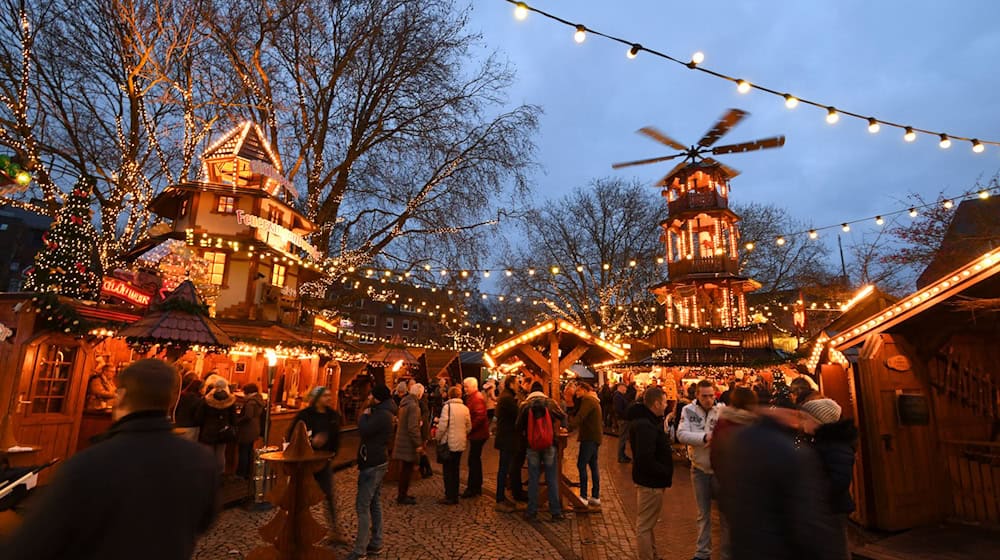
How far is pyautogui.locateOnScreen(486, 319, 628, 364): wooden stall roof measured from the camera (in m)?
9.31

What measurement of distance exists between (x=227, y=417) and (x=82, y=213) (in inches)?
201

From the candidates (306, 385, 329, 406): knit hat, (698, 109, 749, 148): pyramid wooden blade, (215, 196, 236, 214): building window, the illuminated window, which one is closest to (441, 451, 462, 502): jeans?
(306, 385, 329, 406): knit hat

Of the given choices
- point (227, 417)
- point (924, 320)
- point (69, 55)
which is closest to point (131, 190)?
point (69, 55)

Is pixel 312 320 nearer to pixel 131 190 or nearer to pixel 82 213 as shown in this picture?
pixel 131 190

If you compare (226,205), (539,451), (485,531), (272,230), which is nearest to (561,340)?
(539,451)

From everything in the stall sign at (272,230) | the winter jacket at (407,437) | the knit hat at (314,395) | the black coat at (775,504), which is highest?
the stall sign at (272,230)

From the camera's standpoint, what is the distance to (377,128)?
18469 mm

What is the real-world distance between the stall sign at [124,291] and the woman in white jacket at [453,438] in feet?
24.4

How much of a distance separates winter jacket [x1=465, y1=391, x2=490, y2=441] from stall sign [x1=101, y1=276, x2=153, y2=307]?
7683 mm

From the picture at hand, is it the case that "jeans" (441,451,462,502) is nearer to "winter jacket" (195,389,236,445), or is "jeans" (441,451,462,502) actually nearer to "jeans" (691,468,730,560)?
"winter jacket" (195,389,236,445)

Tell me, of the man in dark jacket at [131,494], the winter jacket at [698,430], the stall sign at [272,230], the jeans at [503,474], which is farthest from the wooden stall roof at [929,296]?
the stall sign at [272,230]

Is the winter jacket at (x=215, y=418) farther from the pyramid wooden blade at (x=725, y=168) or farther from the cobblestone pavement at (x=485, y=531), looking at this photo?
the pyramid wooden blade at (x=725, y=168)

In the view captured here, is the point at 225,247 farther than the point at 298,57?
No

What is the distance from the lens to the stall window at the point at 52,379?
8.30 meters
